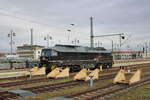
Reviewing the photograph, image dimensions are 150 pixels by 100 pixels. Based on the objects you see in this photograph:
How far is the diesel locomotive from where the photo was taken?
24.9m

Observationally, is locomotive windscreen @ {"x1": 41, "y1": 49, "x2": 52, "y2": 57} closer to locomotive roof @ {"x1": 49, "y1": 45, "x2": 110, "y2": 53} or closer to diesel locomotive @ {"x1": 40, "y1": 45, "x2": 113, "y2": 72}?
diesel locomotive @ {"x1": 40, "y1": 45, "x2": 113, "y2": 72}

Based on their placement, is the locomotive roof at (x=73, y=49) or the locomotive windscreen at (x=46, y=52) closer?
the locomotive windscreen at (x=46, y=52)

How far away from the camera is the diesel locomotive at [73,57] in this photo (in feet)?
81.8

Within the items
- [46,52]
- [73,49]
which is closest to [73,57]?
[73,49]

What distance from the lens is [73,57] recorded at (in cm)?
2688

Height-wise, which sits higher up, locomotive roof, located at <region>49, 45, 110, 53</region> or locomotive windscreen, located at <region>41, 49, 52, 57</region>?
locomotive roof, located at <region>49, 45, 110, 53</region>

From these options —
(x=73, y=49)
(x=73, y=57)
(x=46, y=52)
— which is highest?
(x=73, y=49)

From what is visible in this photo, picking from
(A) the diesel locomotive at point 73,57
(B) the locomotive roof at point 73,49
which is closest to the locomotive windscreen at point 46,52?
(A) the diesel locomotive at point 73,57

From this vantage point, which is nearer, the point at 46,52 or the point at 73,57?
the point at 46,52

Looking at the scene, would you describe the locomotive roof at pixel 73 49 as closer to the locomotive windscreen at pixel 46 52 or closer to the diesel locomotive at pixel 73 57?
the diesel locomotive at pixel 73 57

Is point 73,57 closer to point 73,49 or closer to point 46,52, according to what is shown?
point 73,49

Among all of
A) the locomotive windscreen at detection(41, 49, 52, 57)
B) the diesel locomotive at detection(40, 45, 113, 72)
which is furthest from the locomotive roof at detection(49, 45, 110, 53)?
the locomotive windscreen at detection(41, 49, 52, 57)

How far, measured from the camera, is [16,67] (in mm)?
30375

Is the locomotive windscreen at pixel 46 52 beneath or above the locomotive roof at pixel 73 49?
beneath
